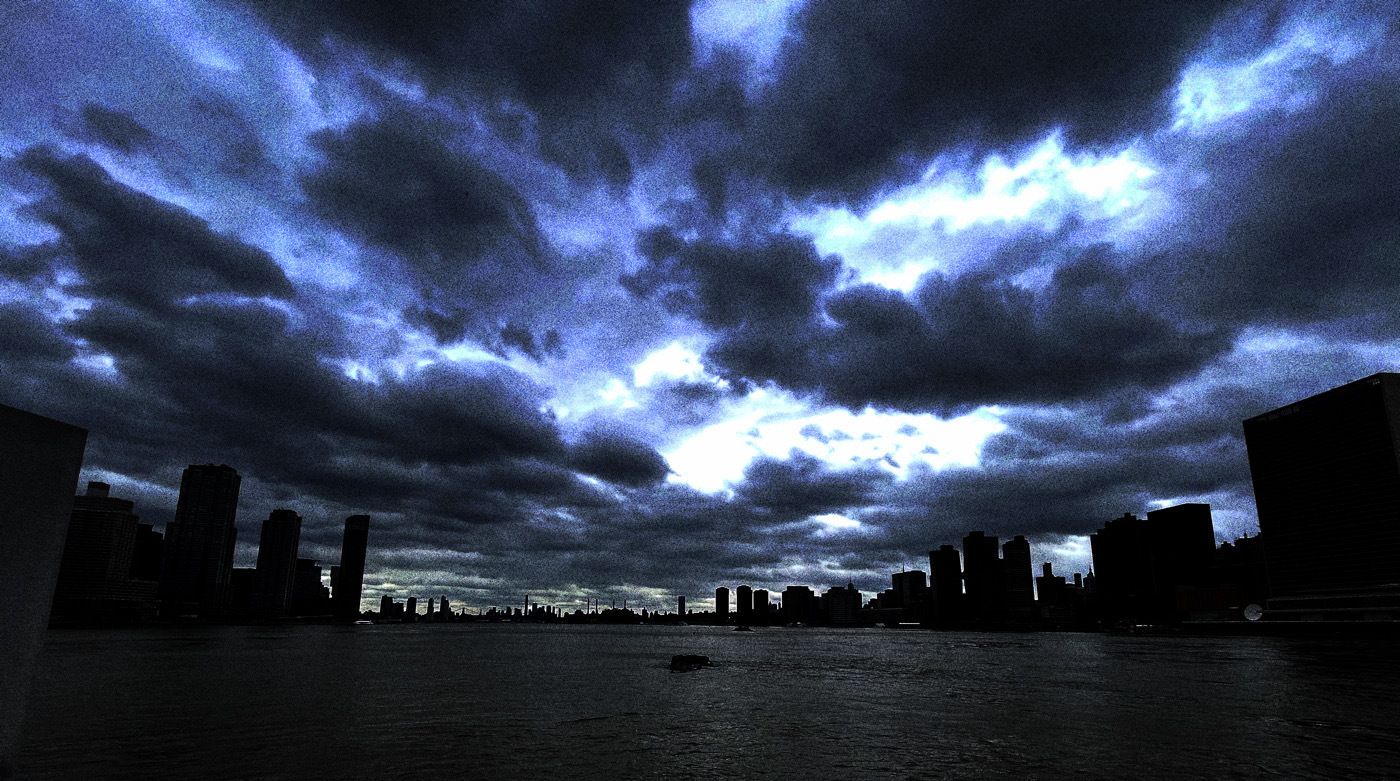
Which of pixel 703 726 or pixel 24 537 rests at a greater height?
pixel 24 537

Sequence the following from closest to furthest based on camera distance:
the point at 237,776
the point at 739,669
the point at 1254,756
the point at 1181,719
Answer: the point at 237,776
the point at 1254,756
the point at 1181,719
the point at 739,669

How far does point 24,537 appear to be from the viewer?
17203 mm

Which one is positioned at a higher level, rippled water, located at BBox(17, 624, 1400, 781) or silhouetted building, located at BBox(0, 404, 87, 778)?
silhouetted building, located at BBox(0, 404, 87, 778)

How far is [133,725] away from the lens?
185 ft

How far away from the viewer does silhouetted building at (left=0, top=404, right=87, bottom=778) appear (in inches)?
664

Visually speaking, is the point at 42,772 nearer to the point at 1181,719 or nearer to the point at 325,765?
the point at 325,765

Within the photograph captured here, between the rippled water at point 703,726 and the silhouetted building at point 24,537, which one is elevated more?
the silhouetted building at point 24,537

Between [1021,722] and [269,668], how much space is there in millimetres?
114659

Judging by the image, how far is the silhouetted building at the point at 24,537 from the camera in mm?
16875

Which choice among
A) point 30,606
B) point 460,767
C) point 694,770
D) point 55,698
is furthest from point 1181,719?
point 55,698

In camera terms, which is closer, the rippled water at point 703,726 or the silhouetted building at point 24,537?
the silhouetted building at point 24,537

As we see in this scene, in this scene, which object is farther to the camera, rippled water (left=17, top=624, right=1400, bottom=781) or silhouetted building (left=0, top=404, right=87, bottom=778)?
rippled water (left=17, top=624, right=1400, bottom=781)

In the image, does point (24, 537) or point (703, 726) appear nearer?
point (24, 537)

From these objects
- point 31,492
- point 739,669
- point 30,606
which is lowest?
point 739,669
